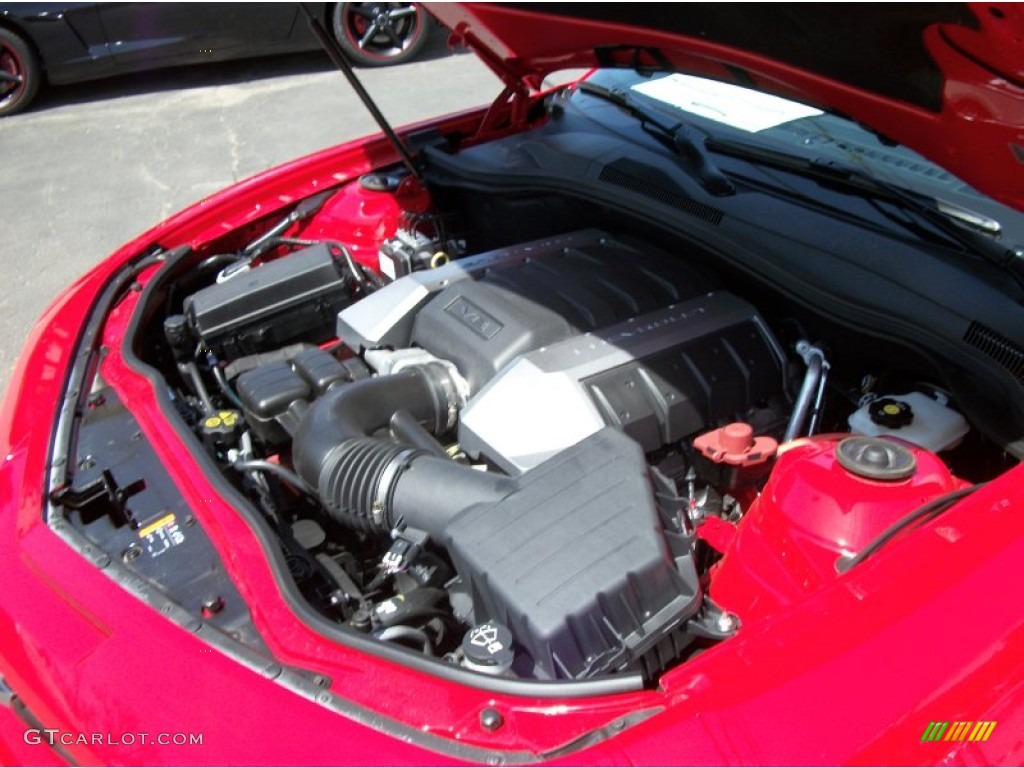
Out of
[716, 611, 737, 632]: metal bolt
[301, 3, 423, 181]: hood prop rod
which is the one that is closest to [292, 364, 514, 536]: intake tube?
[716, 611, 737, 632]: metal bolt

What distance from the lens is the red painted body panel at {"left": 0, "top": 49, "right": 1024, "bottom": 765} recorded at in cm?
103

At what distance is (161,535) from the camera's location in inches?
59.1

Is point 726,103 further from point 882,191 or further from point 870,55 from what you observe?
point 870,55

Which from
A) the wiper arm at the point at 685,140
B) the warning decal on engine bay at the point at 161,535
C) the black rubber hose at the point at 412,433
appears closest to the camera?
the warning decal on engine bay at the point at 161,535

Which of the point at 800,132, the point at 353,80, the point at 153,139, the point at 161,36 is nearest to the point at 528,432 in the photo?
the point at 800,132

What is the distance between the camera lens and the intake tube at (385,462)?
151cm

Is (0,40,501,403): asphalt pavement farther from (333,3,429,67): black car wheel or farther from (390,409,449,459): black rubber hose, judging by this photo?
(390,409,449,459): black rubber hose

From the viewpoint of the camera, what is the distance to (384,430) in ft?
5.92

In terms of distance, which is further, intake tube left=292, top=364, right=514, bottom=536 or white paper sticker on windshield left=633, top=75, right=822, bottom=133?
white paper sticker on windshield left=633, top=75, right=822, bottom=133

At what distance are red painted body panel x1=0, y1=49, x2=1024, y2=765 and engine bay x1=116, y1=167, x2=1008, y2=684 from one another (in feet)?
0.38

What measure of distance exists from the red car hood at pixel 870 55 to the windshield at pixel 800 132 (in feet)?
0.69

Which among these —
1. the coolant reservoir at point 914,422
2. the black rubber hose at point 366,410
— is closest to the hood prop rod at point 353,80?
the black rubber hose at point 366,410

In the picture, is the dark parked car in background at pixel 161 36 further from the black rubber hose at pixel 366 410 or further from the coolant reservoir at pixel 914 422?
the coolant reservoir at pixel 914 422

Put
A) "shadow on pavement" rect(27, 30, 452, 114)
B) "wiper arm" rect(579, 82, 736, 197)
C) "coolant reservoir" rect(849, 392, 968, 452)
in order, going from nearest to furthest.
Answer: "coolant reservoir" rect(849, 392, 968, 452)
"wiper arm" rect(579, 82, 736, 197)
"shadow on pavement" rect(27, 30, 452, 114)
